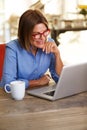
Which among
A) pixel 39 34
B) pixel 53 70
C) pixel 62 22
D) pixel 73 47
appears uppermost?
pixel 39 34

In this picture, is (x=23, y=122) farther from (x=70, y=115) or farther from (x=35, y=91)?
(x=35, y=91)

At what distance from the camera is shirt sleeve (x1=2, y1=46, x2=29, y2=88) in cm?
163

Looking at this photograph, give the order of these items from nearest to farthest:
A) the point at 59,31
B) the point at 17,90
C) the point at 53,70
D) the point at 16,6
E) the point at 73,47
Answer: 1. the point at 17,90
2. the point at 53,70
3. the point at 73,47
4. the point at 59,31
5. the point at 16,6

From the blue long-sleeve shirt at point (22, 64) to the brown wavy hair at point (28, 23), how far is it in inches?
2.0

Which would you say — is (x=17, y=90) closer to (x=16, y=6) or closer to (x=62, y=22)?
(x=62, y=22)

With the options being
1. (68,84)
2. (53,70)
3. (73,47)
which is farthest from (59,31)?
(68,84)

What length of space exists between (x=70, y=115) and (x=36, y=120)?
0.15 metres

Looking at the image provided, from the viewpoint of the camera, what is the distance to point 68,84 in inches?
54.3

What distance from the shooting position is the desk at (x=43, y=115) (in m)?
1.15

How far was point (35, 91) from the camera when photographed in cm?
149

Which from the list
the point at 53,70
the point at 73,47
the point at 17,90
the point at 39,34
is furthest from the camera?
the point at 73,47

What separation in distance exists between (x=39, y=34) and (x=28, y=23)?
0.11 m

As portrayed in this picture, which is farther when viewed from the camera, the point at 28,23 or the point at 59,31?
the point at 59,31

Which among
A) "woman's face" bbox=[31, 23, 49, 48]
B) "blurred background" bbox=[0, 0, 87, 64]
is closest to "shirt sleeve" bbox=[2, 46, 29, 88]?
"woman's face" bbox=[31, 23, 49, 48]
